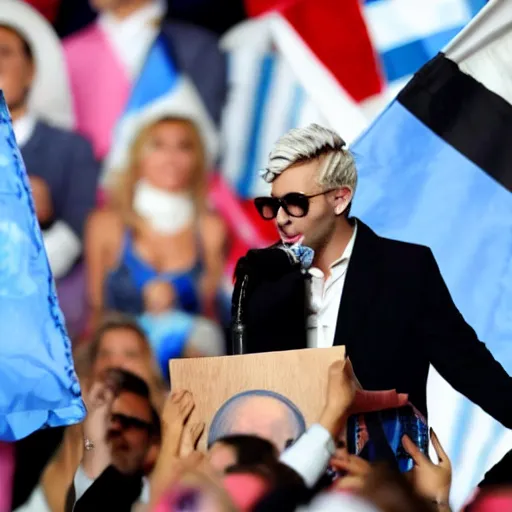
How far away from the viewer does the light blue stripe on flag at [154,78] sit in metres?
4.97

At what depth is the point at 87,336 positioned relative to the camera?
15.8 ft

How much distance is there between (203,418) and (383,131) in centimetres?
220

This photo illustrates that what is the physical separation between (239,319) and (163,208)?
2.40m

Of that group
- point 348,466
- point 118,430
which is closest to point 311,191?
point 348,466

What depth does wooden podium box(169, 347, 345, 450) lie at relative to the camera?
2.43m

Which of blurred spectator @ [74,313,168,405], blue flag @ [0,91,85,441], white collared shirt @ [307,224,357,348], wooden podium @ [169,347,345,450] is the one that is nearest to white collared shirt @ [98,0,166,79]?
blurred spectator @ [74,313,168,405]

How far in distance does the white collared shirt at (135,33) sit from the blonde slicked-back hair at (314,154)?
7.21ft

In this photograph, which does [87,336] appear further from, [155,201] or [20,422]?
[20,422]

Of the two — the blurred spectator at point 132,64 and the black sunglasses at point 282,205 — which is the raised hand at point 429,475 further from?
the blurred spectator at point 132,64

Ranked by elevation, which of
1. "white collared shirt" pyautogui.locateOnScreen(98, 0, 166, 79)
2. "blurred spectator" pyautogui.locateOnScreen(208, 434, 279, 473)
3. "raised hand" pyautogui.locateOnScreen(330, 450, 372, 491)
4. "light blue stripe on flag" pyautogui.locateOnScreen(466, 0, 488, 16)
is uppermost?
"light blue stripe on flag" pyautogui.locateOnScreen(466, 0, 488, 16)

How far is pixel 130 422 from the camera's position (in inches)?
153

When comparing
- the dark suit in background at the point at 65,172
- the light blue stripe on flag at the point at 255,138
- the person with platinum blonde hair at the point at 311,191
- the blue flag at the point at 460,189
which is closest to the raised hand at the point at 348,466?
the person with platinum blonde hair at the point at 311,191

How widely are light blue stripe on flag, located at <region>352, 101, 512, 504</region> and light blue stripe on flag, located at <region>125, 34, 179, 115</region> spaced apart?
99 centimetres

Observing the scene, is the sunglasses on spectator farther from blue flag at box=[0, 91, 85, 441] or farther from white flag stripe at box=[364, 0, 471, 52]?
white flag stripe at box=[364, 0, 471, 52]
